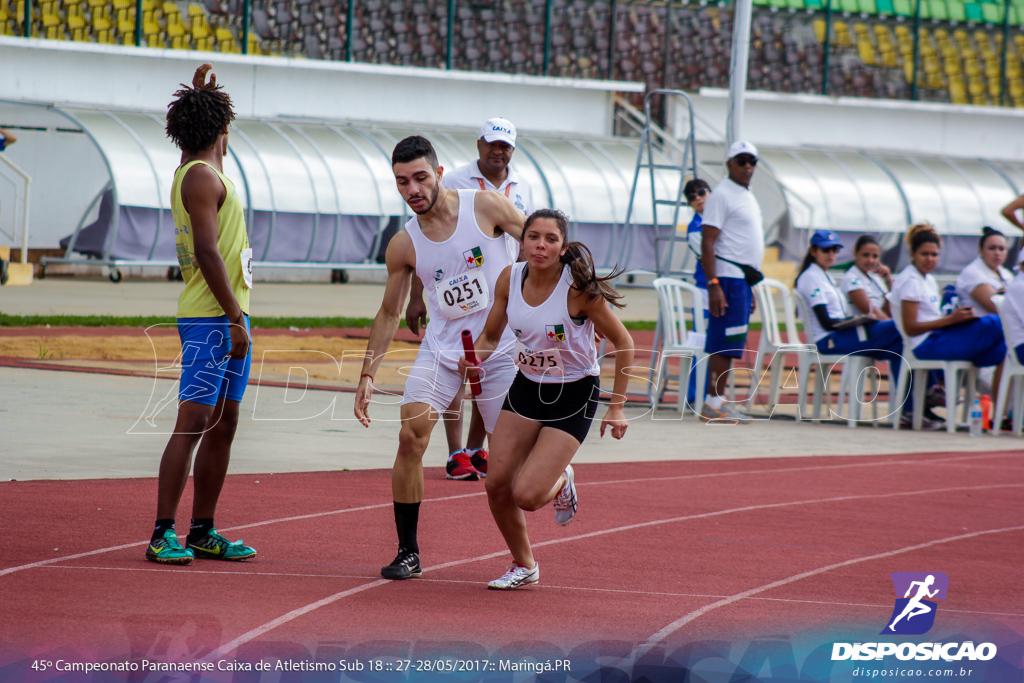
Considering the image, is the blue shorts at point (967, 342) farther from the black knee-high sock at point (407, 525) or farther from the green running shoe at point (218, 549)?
the green running shoe at point (218, 549)

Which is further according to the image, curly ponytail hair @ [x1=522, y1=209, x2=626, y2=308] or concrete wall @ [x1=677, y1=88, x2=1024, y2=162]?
concrete wall @ [x1=677, y1=88, x2=1024, y2=162]

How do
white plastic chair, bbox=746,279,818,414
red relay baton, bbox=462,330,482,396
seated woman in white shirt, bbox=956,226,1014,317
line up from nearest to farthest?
red relay baton, bbox=462,330,482,396 → seated woman in white shirt, bbox=956,226,1014,317 → white plastic chair, bbox=746,279,818,414

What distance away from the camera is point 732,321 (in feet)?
38.5

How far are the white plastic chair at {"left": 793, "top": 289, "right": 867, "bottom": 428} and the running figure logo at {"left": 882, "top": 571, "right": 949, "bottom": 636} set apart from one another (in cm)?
603

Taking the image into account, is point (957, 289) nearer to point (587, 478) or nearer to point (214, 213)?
point (587, 478)

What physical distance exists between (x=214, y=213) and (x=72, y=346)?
33.1 ft

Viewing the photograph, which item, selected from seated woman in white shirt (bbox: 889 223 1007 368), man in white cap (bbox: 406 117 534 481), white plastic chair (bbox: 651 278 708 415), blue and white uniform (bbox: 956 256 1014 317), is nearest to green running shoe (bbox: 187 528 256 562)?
man in white cap (bbox: 406 117 534 481)

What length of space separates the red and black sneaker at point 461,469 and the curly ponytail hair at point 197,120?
3197mm

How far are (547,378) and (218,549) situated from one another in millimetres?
1636

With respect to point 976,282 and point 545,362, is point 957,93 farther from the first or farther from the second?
point 545,362

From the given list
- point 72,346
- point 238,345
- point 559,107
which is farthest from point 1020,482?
point 559,107

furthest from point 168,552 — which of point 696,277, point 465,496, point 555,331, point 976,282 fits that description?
point 976,282

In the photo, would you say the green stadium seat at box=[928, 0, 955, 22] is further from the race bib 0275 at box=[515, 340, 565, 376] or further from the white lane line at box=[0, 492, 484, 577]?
the race bib 0275 at box=[515, 340, 565, 376]

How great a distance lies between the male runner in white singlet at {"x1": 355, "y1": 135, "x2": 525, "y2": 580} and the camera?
6008mm
